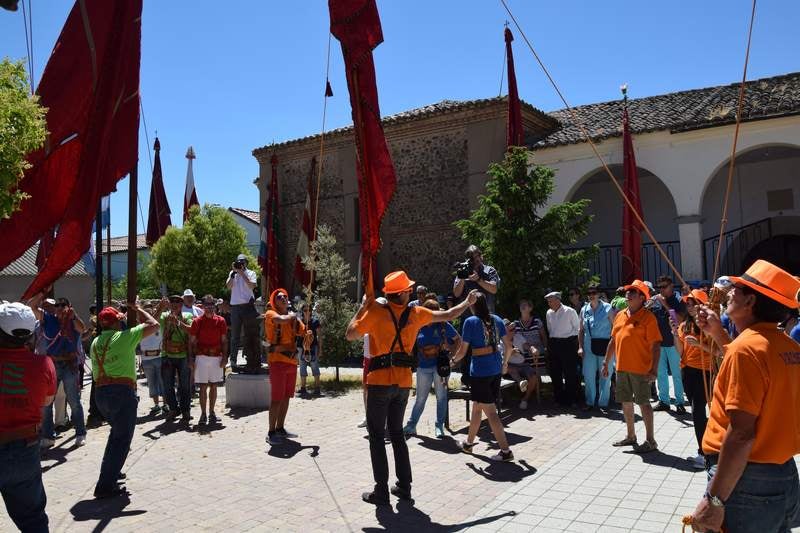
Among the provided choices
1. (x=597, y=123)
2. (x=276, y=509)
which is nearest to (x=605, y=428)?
(x=276, y=509)

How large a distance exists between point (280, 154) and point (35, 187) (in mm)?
17596

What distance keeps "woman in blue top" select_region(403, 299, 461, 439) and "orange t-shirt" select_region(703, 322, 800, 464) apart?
5439 mm

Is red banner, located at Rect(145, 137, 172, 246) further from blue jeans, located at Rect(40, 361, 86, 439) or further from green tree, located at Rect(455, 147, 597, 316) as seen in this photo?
green tree, located at Rect(455, 147, 597, 316)

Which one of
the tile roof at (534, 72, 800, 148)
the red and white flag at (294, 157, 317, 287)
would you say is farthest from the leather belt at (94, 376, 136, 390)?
the tile roof at (534, 72, 800, 148)

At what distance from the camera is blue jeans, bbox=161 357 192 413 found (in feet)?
32.4

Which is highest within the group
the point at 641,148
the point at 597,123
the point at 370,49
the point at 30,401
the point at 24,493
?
the point at 597,123

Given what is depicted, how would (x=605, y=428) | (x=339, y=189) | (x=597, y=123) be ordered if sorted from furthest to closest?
(x=339, y=189) < (x=597, y=123) < (x=605, y=428)

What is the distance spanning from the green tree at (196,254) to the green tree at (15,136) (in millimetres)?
18250

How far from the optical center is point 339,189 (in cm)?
2223

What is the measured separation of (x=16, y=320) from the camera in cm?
403

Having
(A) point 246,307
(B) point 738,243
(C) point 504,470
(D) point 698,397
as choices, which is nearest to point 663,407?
(D) point 698,397

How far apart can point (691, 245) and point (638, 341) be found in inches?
396

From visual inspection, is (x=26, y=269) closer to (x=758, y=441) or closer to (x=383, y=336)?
(x=383, y=336)

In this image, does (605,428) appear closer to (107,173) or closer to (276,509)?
(276,509)
